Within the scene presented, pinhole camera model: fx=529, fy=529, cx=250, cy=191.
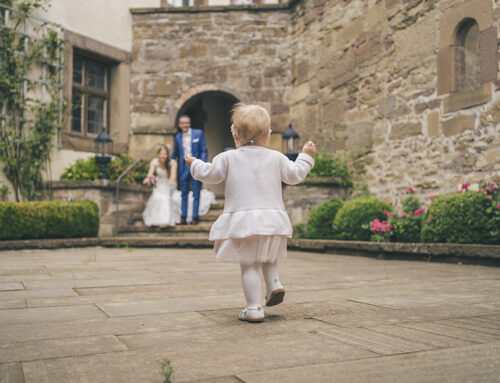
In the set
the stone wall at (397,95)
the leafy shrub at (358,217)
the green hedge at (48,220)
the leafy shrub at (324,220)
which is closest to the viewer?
the stone wall at (397,95)

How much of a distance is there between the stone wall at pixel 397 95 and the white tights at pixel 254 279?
169 inches

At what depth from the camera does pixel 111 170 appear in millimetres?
10289

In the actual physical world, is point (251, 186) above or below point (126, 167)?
below

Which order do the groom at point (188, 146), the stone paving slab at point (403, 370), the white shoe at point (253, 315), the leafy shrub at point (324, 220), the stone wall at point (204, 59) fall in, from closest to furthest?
the stone paving slab at point (403, 370), the white shoe at point (253, 315), the leafy shrub at point (324, 220), the groom at point (188, 146), the stone wall at point (204, 59)

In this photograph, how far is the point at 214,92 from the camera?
1170cm

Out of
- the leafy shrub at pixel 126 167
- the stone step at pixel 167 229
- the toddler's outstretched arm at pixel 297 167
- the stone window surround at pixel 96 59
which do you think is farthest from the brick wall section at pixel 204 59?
the toddler's outstretched arm at pixel 297 167

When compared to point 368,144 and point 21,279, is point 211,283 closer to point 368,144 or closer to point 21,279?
point 21,279

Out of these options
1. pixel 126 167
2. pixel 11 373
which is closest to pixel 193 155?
pixel 126 167

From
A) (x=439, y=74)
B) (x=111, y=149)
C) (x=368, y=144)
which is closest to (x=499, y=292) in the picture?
(x=439, y=74)

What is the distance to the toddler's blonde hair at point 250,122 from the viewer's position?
2.74 meters

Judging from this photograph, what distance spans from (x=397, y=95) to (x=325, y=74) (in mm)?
2407

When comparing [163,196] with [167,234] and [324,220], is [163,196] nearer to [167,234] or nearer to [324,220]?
[167,234]

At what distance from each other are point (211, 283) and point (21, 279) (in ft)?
4.88

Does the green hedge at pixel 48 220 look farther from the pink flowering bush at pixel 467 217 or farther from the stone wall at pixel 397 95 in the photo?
the pink flowering bush at pixel 467 217
